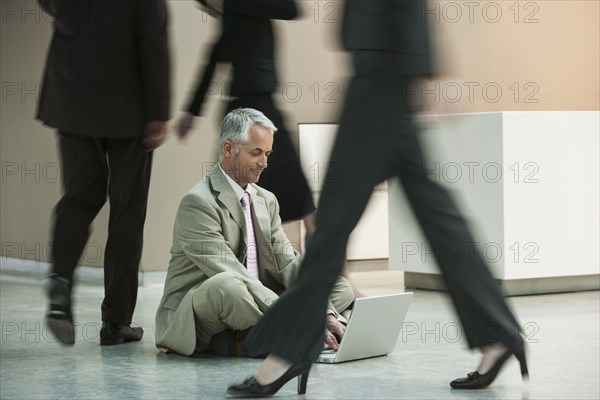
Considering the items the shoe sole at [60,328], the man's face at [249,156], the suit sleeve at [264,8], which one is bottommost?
the shoe sole at [60,328]

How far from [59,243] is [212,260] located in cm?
63

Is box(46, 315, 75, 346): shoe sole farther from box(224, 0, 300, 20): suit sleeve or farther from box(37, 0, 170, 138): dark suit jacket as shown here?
box(224, 0, 300, 20): suit sleeve

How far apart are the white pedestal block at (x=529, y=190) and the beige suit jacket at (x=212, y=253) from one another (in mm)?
1642

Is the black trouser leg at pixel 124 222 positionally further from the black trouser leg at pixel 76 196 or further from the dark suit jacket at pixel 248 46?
the dark suit jacket at pixel 248 46

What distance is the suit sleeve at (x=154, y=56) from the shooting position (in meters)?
3.13

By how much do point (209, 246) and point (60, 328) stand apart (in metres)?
0.69

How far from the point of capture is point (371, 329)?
3.66m

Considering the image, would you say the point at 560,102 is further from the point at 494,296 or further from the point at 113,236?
the point at 494,296

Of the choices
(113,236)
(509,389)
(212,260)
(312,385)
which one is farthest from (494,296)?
(113,236)

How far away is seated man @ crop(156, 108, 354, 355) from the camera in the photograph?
3.74 m

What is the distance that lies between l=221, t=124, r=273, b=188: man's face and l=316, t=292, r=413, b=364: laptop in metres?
0.67

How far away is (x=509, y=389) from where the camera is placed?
10.4 feet

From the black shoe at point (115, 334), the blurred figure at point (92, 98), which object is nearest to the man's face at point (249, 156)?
the blurred figure at point (92, 98)

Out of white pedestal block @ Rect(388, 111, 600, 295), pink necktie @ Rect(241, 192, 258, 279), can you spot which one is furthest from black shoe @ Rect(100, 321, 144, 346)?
white pedestal block @ Rect(388, 111, 600, 295)
